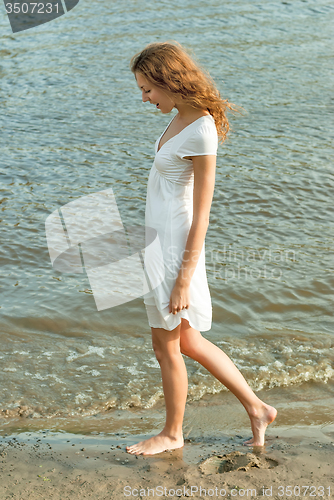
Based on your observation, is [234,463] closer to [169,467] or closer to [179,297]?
[169,467]

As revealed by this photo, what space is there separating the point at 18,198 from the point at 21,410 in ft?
11.1

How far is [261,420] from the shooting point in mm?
2869

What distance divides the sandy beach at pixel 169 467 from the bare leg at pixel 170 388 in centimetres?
5

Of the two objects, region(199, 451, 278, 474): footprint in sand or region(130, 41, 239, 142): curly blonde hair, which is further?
region(199, 451, 278, 474): footprint in sand

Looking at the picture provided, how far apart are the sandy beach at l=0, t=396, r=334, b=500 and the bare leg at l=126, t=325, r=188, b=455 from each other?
2.1 inches

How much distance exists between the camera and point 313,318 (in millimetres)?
4492

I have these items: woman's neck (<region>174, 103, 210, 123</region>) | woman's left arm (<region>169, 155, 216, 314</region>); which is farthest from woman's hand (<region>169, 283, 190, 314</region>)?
woman's neck (<region>174, 103, 210, 123</region>)

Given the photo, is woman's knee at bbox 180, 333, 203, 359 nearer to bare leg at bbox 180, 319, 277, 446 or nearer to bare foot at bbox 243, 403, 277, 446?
bare leg at bbox 180, 319, 277, 446

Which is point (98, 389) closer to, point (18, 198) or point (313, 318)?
point (313, 318)

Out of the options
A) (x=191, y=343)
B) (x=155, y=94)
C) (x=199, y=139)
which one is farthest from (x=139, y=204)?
(x=199, y=139)

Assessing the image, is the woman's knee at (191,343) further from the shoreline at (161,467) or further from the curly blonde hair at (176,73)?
the curly blonde hair at (176,73)

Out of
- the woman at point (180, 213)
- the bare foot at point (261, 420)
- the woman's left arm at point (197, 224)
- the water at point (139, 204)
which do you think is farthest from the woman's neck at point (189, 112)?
the water at point (139, 204)

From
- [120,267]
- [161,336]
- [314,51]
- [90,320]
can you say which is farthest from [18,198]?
[314,51]

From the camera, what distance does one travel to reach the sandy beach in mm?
2393
